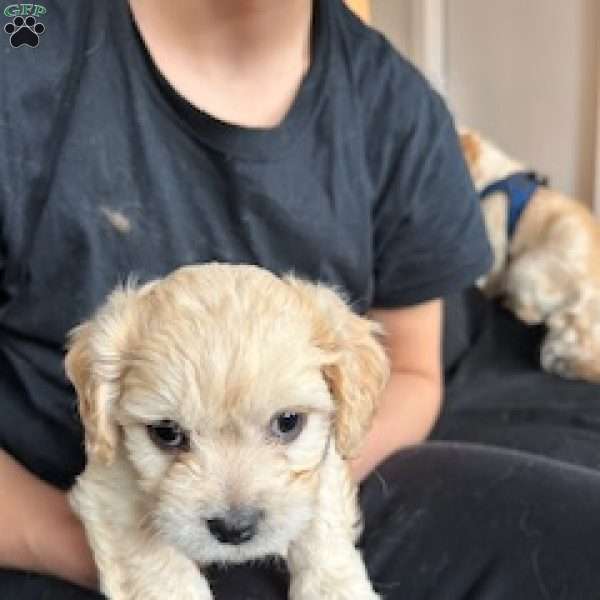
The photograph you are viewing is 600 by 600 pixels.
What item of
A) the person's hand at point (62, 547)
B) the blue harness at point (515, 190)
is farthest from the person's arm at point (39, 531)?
the blue harness at point (515, 190)

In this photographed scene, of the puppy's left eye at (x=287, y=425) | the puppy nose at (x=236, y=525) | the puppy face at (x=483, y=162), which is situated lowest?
the puppy face at (x=483, y=162)

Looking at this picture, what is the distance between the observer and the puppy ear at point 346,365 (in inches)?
41.1

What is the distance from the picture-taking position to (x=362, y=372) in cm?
107

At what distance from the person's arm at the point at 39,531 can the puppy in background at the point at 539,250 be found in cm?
122

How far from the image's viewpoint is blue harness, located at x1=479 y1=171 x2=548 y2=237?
2438 millimetres

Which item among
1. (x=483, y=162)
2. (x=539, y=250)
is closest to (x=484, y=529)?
(x=539, y=250)

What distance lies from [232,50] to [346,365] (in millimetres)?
448

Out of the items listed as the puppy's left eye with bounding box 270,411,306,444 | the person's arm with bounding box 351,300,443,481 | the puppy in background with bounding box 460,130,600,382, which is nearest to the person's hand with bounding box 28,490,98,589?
the puppy's left eye with bounding box 270,411,306,444

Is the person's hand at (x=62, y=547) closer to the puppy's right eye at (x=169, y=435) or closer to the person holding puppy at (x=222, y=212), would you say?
the person holding puppy at (x=222, y=212)

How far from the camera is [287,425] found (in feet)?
3.32

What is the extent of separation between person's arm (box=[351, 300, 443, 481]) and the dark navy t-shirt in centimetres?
15

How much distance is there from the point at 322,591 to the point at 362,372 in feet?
0.75

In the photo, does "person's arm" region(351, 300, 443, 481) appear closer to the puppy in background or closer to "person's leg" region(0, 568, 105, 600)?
"person's leg" region(0, 568, 105, 600)

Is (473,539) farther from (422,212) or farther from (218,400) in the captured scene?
(422,212)
